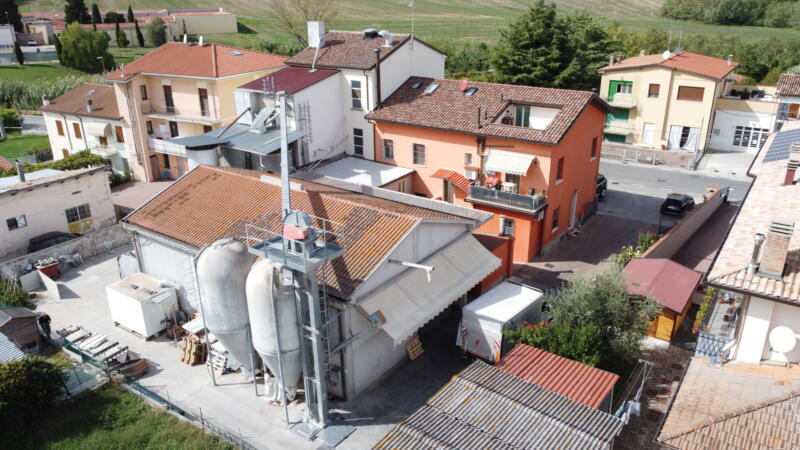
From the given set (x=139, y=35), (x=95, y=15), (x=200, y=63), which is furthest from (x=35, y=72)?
(x=200, y=63)

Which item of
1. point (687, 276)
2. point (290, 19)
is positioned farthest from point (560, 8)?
point (687, 276)

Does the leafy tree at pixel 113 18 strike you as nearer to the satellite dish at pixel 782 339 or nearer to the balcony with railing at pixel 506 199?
the balcony with railing at pixel 506 199

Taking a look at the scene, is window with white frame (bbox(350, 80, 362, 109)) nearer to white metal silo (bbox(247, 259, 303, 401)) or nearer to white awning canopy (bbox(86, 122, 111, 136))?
white metal silo (bbox(247, 259, 303, 401))

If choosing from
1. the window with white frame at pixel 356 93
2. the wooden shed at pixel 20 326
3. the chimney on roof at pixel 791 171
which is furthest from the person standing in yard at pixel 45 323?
the chimney on roof at pixel 791 171

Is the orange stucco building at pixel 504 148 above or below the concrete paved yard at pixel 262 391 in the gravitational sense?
above

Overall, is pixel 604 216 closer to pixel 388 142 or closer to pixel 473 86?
pixel 473 86

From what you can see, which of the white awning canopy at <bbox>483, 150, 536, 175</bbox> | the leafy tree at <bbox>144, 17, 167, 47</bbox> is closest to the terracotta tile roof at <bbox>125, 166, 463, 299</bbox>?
the white awning canopy at <bbox>483, 150, 536, 175</bbox>
